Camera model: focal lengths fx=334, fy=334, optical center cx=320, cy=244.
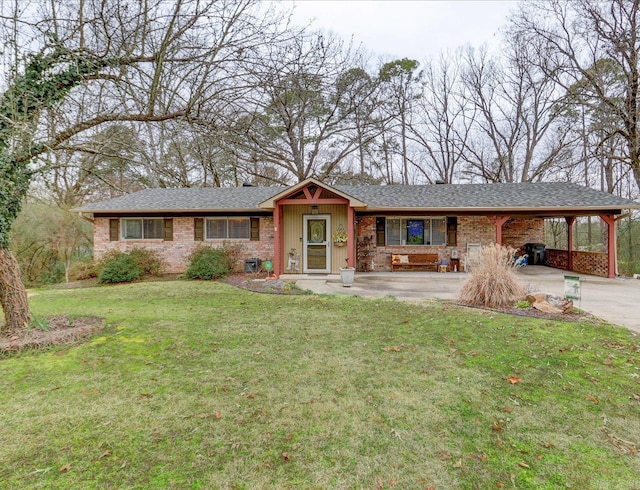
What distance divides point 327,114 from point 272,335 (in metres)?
14.4

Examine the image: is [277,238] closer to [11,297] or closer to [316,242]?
[316,242]

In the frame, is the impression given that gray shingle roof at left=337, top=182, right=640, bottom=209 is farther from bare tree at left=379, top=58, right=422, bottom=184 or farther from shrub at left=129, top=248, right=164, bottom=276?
shrub at left=129, top=248, right=164, bottom=276

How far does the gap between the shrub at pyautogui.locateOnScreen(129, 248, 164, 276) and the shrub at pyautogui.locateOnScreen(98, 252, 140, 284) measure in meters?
0.26

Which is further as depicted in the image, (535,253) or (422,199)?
(535,253)

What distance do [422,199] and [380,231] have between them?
78.6 inches

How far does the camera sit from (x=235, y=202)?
12.9 meters

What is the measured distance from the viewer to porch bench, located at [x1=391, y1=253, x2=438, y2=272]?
12406 mm

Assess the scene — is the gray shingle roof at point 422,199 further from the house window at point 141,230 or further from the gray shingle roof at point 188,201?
the house window at point 141,230

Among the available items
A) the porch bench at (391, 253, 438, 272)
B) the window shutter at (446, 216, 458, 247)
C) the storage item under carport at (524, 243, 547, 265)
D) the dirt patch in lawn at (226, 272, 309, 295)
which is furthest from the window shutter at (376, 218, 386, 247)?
the storage item under carport at (524, 243, 547, 265)

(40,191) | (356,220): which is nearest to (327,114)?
(356,220)

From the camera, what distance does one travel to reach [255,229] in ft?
41.1

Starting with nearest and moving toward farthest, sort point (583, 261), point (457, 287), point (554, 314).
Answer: point (554, 314) → point (457, 287) → point (583, 261)

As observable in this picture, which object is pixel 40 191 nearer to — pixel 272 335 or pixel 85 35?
pixel 85 35

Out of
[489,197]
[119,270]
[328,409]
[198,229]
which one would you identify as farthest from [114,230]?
[489,197]
